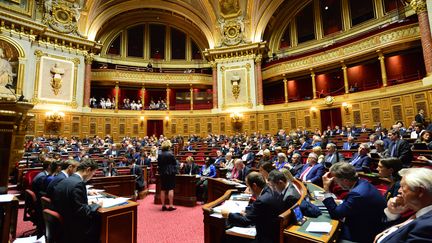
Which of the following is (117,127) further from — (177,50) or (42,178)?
(42,178)

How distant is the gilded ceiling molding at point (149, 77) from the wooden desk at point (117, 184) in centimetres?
1270

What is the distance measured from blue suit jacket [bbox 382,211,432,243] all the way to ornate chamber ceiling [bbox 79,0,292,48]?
55.5 feet

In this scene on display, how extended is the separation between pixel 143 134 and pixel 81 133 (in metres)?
3.81

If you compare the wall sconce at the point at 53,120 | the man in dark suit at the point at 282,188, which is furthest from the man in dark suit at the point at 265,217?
the wall sconce at the point at 53,120

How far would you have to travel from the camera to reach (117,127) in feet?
53.4

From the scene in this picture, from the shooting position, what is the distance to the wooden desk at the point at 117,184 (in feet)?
17.8

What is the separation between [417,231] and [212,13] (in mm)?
18427

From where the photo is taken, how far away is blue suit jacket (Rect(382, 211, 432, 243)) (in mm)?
1091

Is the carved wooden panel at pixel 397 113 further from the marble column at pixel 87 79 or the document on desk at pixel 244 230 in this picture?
the marble column at pixel 87 79

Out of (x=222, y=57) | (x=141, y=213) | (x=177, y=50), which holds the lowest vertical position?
(x=141, y=213)

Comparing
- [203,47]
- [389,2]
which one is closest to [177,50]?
[203,47]

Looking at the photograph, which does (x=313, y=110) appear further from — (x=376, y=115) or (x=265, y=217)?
(x=265, y=217)

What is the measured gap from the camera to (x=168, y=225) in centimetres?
426

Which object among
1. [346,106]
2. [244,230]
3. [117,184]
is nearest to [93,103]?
[117,184]
